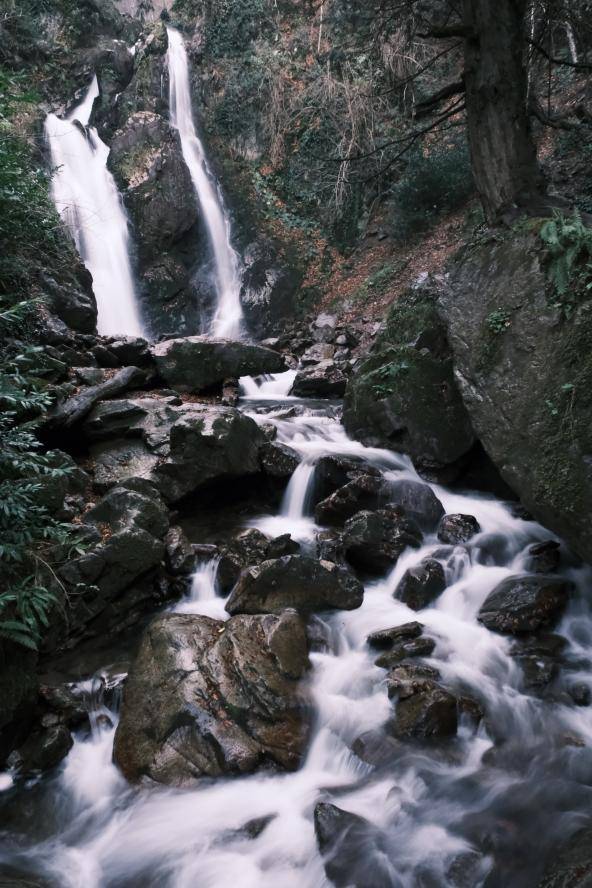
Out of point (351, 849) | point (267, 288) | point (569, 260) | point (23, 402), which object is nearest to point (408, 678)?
point (351, 849)

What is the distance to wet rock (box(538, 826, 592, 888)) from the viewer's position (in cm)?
272

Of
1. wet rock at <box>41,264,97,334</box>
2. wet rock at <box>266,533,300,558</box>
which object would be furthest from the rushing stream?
wet rock at <box>41,264,97,334</box>

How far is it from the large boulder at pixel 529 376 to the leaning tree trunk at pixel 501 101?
756mm

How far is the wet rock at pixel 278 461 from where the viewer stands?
26.2ft

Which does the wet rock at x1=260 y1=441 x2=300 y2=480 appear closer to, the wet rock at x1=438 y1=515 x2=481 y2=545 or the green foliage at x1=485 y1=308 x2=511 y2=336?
the wet rock at x1=438 y1=515 x2=481 y2=545

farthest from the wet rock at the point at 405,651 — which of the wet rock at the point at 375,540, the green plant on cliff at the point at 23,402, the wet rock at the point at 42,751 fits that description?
the green plant on cliff at the point at 23,402

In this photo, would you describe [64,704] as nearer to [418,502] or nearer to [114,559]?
[114,559]

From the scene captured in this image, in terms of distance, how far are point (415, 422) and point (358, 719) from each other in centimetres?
465

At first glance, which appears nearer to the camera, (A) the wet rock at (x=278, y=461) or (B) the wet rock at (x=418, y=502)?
(B) the wet rock at (x=418, y=502)

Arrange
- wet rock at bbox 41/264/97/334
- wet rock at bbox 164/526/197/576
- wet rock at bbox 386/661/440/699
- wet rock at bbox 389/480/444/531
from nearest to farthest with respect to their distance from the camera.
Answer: wet rock at bbox 386/661/440/699 → wet rock at bbox 164/526/197/576 → wet rock at bbox 389/480/444/531 → wet rock at bbox 41/264/97/334

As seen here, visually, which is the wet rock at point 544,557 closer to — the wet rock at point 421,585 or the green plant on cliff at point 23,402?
the wet rock at point 421,585

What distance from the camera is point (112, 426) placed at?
26.2ft

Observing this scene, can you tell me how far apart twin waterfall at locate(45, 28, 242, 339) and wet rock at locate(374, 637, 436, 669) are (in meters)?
12.6

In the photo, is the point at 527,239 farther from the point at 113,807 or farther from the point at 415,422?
the point at 113,807
